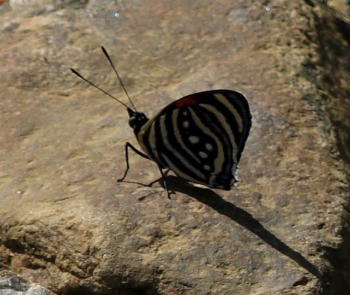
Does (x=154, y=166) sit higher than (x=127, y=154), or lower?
lower

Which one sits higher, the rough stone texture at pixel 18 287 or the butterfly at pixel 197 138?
the butterfly at pixel 197 138

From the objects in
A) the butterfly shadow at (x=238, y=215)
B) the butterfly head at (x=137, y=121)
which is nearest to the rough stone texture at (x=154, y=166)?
the butterfly shadow at (x=238, y=215)

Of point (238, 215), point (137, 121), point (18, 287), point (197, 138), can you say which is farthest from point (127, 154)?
point (18, 287)

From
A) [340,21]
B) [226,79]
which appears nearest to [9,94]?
[226,79]

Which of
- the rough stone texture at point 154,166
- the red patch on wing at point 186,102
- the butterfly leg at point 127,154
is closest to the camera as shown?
the rough stone texture at point 154,166

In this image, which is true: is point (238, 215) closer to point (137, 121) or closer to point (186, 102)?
point (186, 102)

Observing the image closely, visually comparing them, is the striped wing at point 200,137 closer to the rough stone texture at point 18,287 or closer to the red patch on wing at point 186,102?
the red patch on wing at point 186,102

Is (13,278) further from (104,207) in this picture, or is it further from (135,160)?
(135,160)

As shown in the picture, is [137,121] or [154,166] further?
[154,166]
